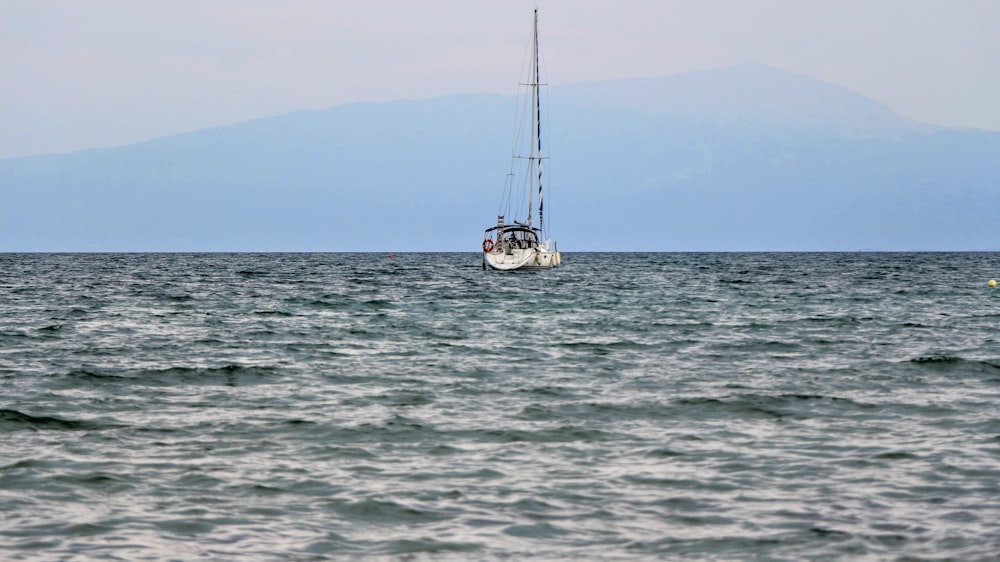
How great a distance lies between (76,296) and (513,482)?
156 ft

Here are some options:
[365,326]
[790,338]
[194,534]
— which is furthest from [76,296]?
[194,534]

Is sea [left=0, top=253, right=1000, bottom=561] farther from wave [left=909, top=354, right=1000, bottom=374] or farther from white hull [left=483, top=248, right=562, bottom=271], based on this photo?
white hull [left=483, top=248, right=562, bottom=271]

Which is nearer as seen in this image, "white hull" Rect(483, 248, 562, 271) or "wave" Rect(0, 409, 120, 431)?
"wave" Rect(0, 409, 120, 431)

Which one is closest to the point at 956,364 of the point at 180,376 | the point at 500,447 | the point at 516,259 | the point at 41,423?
the point at 500,447

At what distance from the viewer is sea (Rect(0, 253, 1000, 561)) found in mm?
10055

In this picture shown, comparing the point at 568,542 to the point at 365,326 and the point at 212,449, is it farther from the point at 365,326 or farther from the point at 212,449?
the point at 365,326

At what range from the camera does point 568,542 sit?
9.88 m

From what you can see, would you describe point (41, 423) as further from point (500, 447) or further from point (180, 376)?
point (500, 447)

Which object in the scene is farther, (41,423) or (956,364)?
(956,364)

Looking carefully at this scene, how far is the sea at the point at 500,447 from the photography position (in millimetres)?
10055

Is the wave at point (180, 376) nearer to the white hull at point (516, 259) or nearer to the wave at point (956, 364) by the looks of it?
the wave at point (956, 364)

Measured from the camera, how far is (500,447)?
1411 cm

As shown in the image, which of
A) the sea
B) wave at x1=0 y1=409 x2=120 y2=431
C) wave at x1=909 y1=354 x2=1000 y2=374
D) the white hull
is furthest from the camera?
the white hull

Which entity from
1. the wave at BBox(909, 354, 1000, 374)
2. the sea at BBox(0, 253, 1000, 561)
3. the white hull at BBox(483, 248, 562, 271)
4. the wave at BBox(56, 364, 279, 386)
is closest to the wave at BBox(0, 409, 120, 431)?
the sea at BBox(0, 253, 1000, 561)
